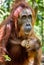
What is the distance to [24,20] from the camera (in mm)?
4703

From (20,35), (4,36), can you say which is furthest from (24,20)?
(4,36)

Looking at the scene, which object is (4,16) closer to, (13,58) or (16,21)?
(16,21)

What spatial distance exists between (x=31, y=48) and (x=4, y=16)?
0.52m

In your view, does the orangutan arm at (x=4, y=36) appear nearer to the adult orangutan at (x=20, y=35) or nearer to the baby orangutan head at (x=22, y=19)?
the adult orangutan at (x=20, y=35)

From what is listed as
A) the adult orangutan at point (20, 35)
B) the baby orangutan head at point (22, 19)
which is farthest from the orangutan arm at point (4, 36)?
the baby orangutan head at point (22, 19)

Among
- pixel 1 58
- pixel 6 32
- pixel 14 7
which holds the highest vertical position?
pixel 14 7

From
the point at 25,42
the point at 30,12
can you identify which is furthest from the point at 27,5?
the point at 25,42

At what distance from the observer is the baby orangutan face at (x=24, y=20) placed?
4.67 metres

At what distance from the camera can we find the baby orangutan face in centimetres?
467

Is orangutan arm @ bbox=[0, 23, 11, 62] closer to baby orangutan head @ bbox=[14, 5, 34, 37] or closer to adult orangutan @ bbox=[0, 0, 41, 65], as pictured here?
adult orangutan @ bbox=[0, 0, 41, 65]

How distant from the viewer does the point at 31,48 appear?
477 centimetres

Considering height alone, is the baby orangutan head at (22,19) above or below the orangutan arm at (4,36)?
above

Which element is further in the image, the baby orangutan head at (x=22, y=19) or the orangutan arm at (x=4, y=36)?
the baby orangutan head at (x=22, y=19)

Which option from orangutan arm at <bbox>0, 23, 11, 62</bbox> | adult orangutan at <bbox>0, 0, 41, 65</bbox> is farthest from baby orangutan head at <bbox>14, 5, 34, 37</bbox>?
orangutan arm at <bbox>0, 23, 11, 62</bbox>
